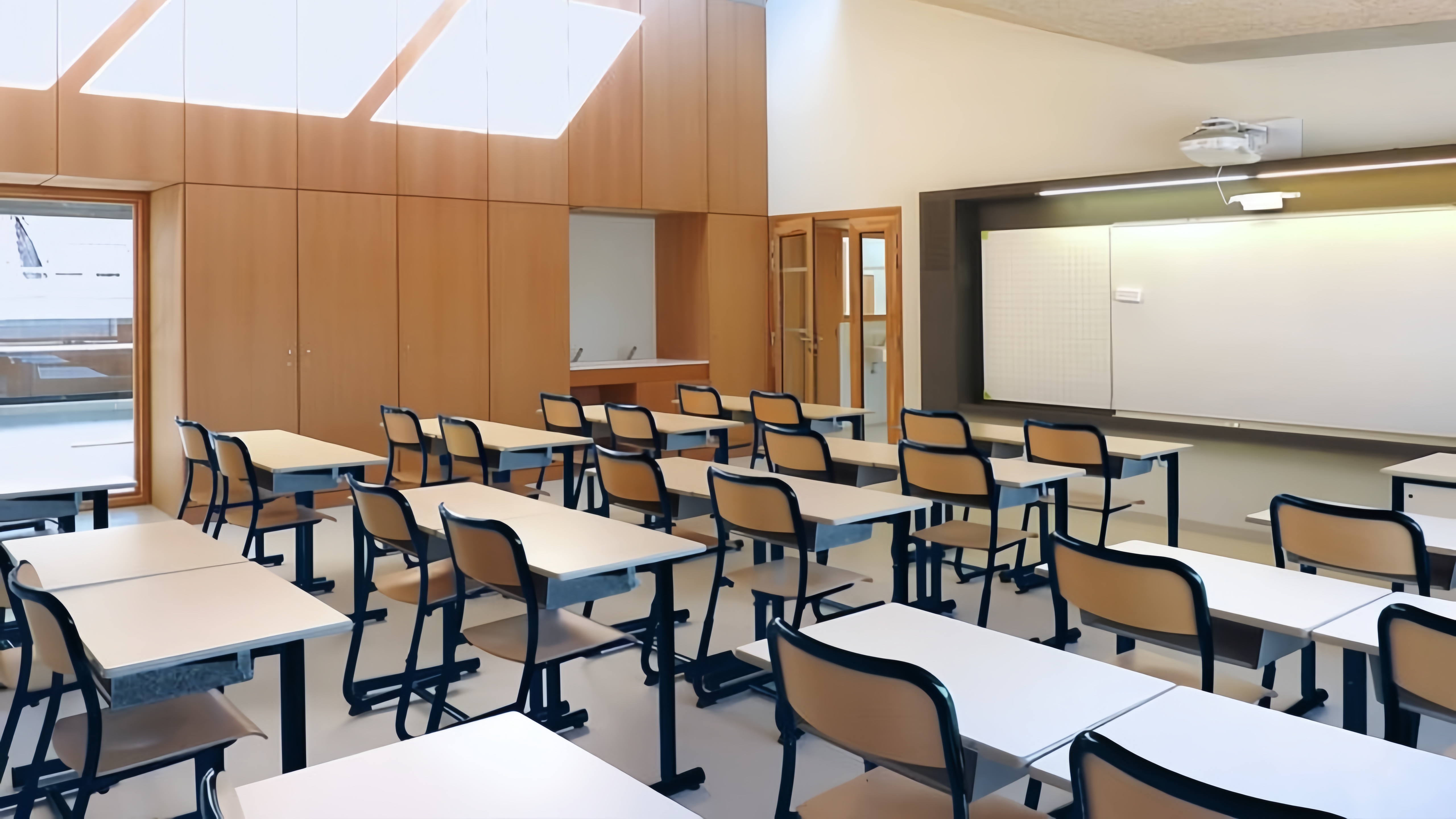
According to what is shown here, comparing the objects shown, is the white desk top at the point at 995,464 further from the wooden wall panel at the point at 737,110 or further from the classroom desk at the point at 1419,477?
the wooden wall panel at the point at 737,110

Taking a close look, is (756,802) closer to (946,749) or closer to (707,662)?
(707,662)

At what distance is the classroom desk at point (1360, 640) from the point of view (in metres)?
2.13

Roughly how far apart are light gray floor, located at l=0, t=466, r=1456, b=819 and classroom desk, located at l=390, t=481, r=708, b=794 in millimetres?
87

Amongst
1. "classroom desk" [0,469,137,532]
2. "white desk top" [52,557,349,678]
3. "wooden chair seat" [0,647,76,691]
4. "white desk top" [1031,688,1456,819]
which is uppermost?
"classroom desk" [0,469,137,532]

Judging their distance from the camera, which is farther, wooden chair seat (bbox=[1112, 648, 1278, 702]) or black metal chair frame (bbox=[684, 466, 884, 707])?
black metal chair frame (bbox=[684, 466, 884, 707])

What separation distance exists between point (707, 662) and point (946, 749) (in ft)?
6.89

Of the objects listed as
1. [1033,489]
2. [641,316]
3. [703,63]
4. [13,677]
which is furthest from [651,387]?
[13,677]

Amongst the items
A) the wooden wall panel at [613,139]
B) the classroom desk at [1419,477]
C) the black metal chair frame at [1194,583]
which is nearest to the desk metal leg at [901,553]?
the black metal chair frame at [1194,583]

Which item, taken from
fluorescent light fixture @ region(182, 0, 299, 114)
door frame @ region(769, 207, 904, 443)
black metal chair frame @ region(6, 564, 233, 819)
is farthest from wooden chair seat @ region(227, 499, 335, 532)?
door frame @ region(769, 207, 904, 443)

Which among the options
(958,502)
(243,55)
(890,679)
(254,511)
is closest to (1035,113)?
(958,502)

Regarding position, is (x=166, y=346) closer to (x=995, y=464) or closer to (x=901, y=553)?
(x=995, y=464)

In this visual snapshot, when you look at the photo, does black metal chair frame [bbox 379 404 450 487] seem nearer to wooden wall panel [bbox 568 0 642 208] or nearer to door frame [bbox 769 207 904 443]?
wooden wall panel [bbox 568 0 642 208]

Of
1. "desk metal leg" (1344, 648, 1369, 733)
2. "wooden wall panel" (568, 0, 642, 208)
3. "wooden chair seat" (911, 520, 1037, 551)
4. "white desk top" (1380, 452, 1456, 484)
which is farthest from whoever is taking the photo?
"wooden wall panel" (568, 0, 642, 208)

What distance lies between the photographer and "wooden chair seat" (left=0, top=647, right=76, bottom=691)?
258cm
